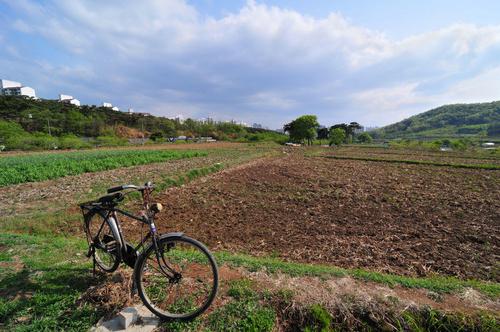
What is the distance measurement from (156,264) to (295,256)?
2.97 metres

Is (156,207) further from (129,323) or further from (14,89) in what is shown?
(14,89)

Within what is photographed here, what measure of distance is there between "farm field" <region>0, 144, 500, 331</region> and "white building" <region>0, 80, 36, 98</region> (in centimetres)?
14579

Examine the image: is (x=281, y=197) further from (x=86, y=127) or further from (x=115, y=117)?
(x=115, y=117)

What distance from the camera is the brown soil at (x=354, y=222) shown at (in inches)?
189

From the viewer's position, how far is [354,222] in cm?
679

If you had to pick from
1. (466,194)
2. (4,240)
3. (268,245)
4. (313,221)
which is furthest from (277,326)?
(466,194)

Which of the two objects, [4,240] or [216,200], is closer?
[4,240]

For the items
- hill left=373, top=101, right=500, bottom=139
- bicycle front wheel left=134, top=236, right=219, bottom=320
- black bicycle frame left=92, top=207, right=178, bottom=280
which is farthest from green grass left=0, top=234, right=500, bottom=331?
hill left=373, top=101, right=500, bottom=139

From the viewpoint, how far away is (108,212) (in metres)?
3.24

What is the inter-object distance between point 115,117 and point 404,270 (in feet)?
328

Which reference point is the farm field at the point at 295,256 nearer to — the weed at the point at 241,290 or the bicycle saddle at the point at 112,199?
the weed at the point at 241,290

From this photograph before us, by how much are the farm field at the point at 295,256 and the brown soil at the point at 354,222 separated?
4 centimetres

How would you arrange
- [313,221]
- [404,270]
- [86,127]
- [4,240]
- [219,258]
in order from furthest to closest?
[86,127] → [313,221] → [4,240] → [404,270] → [219,258]

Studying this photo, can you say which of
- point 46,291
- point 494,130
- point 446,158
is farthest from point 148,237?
point 494,130
